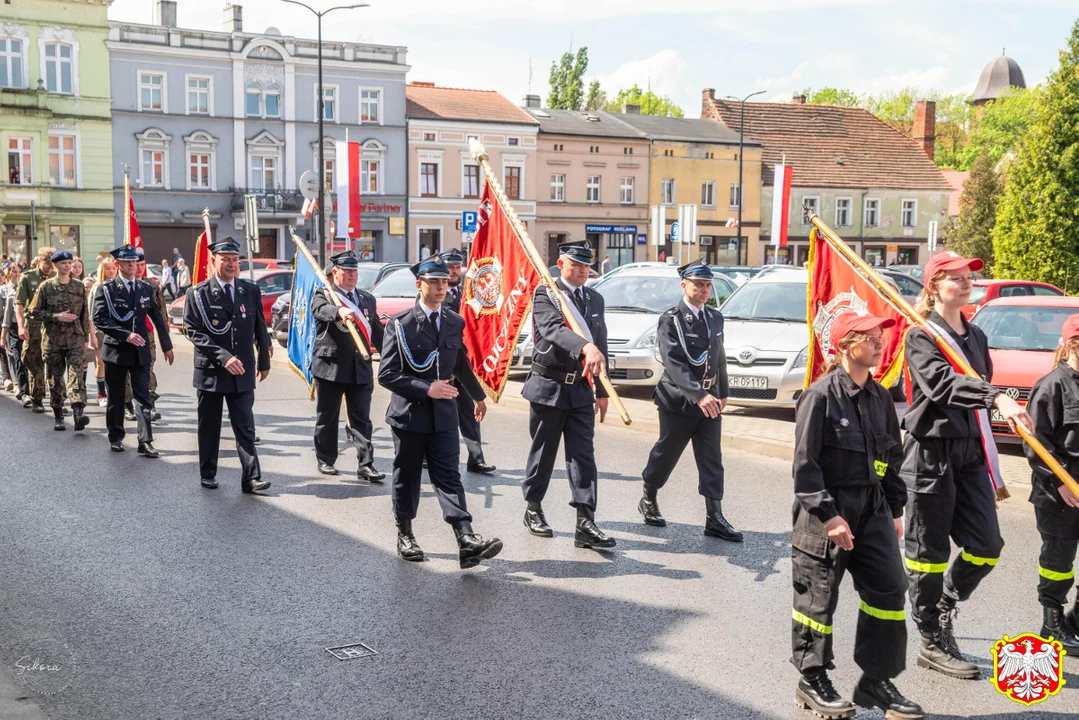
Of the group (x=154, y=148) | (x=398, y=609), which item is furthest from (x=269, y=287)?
(x=154, y=148)

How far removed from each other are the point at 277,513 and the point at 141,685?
3.56 meters

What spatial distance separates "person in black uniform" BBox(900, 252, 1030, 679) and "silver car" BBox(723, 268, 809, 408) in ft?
23.1

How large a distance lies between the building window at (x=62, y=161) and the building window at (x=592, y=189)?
80.2ft

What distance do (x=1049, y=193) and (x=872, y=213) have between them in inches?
1553

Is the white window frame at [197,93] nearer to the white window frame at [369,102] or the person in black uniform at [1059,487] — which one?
the white window frame at [369,102]

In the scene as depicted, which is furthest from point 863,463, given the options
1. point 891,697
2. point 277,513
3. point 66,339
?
point 66,339

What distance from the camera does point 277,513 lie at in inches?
341

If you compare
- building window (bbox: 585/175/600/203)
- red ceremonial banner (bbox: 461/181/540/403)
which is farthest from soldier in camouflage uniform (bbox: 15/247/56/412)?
building window (bbox: 585/175/600/203)

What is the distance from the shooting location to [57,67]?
48375mm

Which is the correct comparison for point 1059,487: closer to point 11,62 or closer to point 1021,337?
point 1021,337

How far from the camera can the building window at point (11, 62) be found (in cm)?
4712

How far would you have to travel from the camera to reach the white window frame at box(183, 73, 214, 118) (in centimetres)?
5072

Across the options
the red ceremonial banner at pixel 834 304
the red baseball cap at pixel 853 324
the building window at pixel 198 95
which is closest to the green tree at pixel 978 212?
the building window at pixel 198 95

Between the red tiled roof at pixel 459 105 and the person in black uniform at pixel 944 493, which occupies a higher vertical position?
the red tiled roof at pixel 459 105
